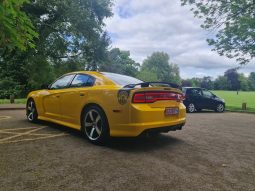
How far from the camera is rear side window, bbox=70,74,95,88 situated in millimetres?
5750

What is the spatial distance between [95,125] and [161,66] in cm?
9516

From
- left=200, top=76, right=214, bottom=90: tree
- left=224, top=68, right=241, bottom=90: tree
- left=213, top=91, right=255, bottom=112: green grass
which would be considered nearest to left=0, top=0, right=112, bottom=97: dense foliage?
left=213, top=91, right=255, bottom=112: green grass

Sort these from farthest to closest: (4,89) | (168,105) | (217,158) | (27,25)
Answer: (4,89) → (27,25) → (168,105) → (217,158)

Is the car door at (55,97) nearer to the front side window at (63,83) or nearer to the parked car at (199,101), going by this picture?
the front side window at (63,83)

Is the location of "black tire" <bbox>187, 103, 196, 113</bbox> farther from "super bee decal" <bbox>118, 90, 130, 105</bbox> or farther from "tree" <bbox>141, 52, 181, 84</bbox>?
"tree" <bbox>141, 52, 181, 84</bbox>

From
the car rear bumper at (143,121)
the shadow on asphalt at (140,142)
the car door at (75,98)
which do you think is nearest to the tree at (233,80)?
the shadow on asphalt at (140,142)

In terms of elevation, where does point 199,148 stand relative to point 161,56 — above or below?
below

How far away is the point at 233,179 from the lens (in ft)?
11.6

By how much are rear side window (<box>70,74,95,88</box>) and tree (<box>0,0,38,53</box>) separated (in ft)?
4.54

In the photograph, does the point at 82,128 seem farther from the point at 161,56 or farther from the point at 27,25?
the point at 161,56

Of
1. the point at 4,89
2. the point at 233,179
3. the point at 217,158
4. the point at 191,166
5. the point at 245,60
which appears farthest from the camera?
the point at 4,89

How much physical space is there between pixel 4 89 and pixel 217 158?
28.8m

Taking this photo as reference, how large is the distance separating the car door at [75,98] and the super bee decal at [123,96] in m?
1.03

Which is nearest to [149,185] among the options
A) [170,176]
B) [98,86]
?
[170,176]
